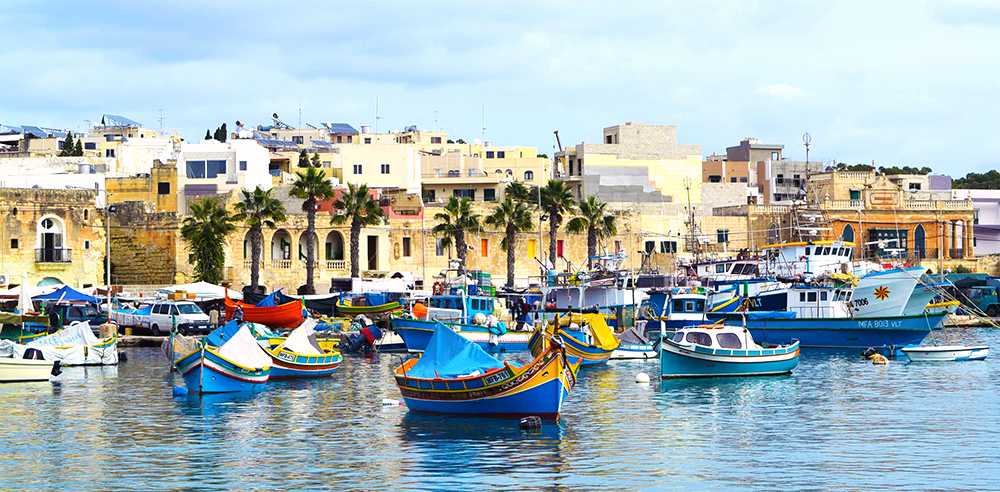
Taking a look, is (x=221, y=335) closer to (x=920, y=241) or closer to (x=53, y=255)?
(x=53, y=255)

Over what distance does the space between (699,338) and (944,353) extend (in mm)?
12925

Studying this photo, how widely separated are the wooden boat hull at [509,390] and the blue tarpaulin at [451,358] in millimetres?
441

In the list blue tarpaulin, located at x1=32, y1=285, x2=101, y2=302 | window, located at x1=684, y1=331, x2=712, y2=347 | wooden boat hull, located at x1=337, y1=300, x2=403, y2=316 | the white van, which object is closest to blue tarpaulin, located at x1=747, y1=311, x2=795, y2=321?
window, located at x1=684, y1=331, x2=712, y2=347

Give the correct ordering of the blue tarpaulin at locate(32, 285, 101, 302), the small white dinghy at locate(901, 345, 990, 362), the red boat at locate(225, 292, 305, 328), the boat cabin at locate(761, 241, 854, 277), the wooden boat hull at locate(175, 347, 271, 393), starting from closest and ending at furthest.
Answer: the wooden boat hull at locate(175, 347, 271, 393)
the small white dinghy at locate(901, 345, 990, 362)
the red boat at locate(225, 292, 305, 328)
the blue tarpaulin at locate(32, 285, 101, 302)
the boat cabin at locate(761, 241, 854, 277)

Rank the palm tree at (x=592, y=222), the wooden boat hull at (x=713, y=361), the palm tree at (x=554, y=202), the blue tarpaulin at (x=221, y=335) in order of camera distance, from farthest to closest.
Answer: the palm tree at (x=592, y=222)
the palm tree at (x=554, y=202)
the blue tarpaulin at (x=221, y=335)
the wooden boat hull at (x=713, y=361)

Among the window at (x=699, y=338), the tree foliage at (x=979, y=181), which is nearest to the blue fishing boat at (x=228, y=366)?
the window at (x=699, y=338)

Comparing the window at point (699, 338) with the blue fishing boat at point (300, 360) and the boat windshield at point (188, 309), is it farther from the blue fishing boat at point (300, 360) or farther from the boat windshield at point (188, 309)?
the boat windshield at point (188, 309)

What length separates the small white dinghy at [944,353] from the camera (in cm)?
4600

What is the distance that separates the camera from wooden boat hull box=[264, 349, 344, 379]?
39594 mm

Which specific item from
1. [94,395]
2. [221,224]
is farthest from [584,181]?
[94,395]

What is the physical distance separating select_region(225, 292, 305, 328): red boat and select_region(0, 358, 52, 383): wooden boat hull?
60.2ft

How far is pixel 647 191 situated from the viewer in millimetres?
98562

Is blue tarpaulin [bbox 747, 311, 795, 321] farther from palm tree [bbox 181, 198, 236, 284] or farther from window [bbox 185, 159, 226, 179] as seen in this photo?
window [bbox 185, 159, 226, 179]

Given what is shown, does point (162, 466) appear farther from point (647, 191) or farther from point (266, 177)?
point (647, 191)
